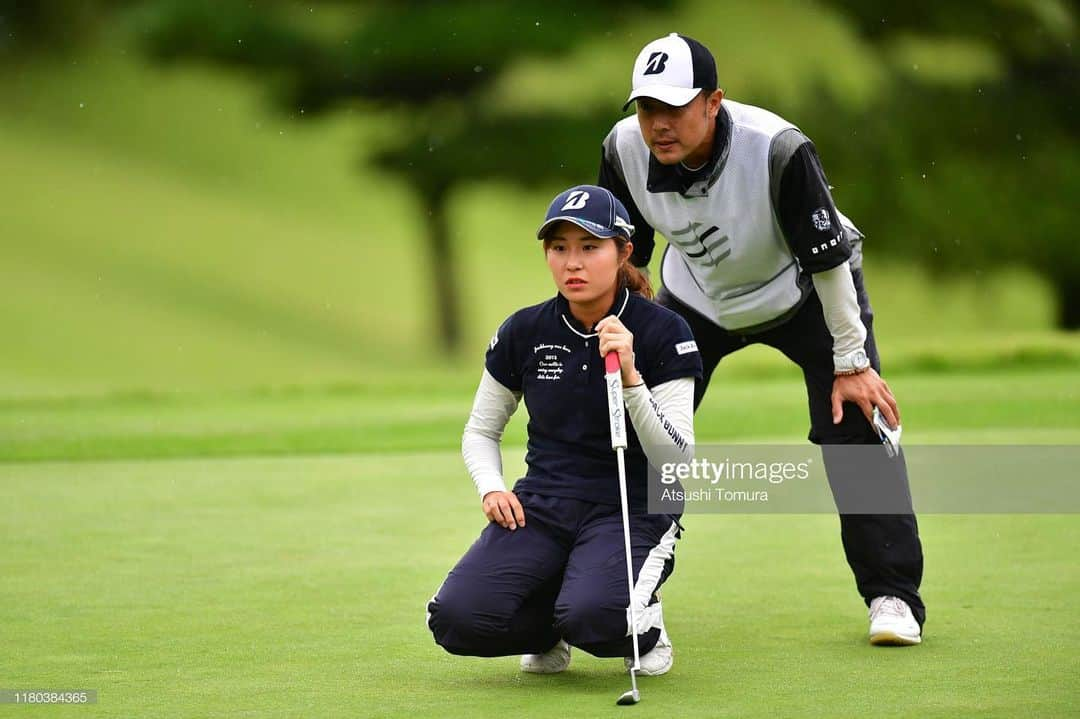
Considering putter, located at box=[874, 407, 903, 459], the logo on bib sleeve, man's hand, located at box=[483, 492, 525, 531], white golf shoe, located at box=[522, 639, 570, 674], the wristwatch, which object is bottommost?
white golf shoe, located at box=[522, 639, 570, 674]

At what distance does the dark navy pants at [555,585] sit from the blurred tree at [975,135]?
765 inches

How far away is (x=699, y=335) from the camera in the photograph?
16.2 ft

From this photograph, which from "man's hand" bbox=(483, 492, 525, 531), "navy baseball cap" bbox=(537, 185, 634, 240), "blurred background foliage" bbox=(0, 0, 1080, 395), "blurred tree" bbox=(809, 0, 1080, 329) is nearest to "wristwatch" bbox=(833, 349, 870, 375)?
"navy baseball cap" bbox=(537, 185, 634, 240)

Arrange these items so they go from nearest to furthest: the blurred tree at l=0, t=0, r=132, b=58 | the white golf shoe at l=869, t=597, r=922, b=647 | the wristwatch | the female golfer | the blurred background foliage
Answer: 1. the female golfer
2. the white golf shoe at l=869, t=597, r=922, b=647
3. the wristwatch
4. the blurred background foliage
5. the blurred tree at l=0, t=0, r=132, b=58

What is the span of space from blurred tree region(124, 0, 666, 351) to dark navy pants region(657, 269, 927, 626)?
598 inches

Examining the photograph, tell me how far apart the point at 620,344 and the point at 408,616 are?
4.51 ft

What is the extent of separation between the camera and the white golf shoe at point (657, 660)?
153 inches

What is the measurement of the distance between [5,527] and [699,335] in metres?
3.23

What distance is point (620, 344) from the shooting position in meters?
3.76

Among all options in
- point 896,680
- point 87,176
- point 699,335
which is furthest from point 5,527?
point 87,176

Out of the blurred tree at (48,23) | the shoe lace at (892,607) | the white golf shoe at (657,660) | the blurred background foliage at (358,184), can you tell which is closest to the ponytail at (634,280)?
the white golf shoe at (657,660)

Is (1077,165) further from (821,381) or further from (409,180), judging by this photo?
(821,381)

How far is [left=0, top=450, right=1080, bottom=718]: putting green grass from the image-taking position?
361 cm

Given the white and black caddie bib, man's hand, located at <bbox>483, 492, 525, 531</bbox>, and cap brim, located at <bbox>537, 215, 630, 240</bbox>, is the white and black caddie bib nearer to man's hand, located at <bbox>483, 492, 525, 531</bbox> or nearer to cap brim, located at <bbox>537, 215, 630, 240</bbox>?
cap brim, located at <bbox>537, 215, 630, 240</bbox>
